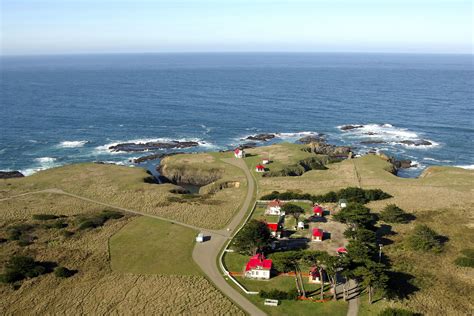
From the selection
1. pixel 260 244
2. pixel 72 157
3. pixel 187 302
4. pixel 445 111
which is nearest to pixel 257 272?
pixel 260 244

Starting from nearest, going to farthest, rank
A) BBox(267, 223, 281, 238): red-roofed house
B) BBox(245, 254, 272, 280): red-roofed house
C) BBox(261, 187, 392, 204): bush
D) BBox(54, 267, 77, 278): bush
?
BBox(245, 254, 272, 280): red-roofed house → BBox(54, 267, 77, 278): bush → BBox(267, 223, 281, 238): red-roofed house → BBox(261, 187, 392, 204): bush

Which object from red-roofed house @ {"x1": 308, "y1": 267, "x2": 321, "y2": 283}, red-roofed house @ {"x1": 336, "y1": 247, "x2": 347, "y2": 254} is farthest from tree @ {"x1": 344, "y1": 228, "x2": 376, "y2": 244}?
red-roofed house @ {"x1": 308, "y1": 267, "x2": 321, "y2": 283}

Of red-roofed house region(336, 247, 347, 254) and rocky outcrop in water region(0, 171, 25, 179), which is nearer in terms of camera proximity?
red-roofed house region(336, 247, 347, 254)

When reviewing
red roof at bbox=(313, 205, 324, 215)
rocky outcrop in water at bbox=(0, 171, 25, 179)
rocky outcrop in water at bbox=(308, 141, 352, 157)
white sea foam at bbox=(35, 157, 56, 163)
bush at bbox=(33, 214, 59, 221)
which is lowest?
rocky outcrop in water at bbox=(0, 171, 25, 179)

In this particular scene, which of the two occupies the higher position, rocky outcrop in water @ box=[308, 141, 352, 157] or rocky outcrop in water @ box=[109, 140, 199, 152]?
rocky outcrop in water @ box=[308, 141, 352, 157]

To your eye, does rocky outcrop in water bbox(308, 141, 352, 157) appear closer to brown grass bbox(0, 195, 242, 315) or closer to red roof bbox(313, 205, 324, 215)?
red roof bbox(313, 205, 324, 215)

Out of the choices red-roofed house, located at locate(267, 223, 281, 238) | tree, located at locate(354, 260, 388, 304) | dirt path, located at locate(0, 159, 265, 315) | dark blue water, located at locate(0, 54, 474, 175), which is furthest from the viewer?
dark blue water, located at locate(0, 54, 474, 175)

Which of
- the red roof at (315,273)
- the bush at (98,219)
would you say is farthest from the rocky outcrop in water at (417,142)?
the bush at (98,219)

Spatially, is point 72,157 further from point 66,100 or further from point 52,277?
point 66,100
